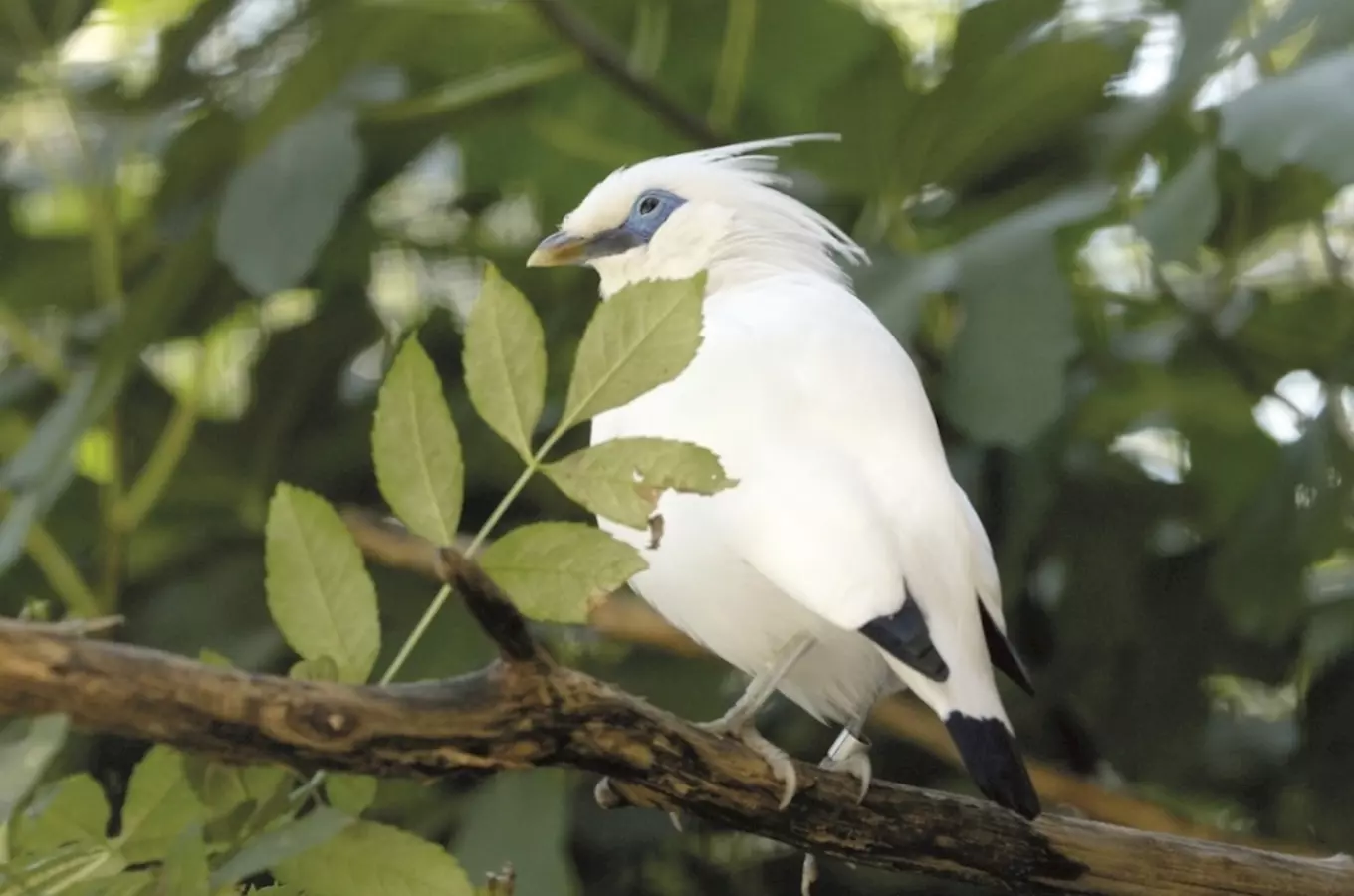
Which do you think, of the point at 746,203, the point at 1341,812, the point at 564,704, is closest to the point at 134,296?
the point at 746,203

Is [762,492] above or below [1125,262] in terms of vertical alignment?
above

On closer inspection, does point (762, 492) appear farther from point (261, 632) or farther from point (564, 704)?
point (261, 632)

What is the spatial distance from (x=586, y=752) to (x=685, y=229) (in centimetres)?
26

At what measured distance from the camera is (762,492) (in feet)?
1.54

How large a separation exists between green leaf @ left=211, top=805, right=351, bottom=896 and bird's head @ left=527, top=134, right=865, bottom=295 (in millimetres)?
255

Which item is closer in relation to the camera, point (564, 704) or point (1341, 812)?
point (564, 704)

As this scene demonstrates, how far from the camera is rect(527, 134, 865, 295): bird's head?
23.4 inches

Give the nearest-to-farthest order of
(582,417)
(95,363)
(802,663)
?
(582,417) → (802,663) → (95,363)

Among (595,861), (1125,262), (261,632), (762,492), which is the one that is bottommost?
(595,861)

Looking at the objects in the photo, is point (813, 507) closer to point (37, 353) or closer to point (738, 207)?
point (738, 207)

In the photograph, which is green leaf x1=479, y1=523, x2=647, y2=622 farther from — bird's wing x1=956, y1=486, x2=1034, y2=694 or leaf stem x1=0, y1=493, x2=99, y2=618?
leaf stem x1=0, y1=493, x2=99, y2=618

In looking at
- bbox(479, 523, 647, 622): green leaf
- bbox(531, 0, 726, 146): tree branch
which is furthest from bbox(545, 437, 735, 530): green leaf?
bbox(531, 0, 726, 146): tree branch

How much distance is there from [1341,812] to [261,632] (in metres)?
0.55

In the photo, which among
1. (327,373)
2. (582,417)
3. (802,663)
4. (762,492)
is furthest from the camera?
(327,373)
